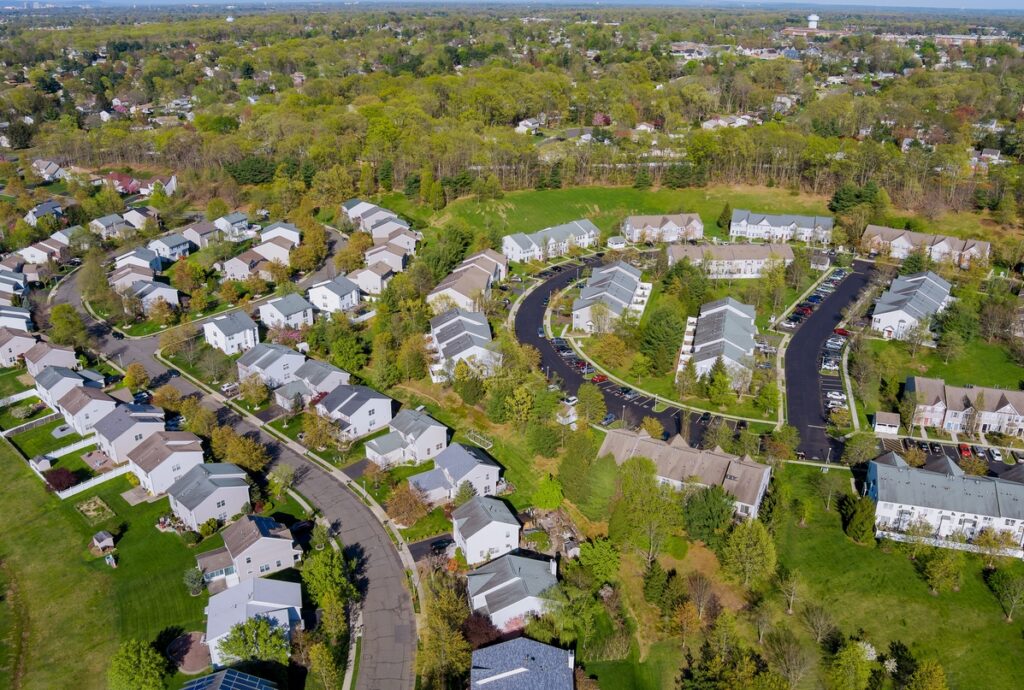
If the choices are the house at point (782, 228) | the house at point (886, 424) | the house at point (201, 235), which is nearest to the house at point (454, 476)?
the house at point (886, 424)

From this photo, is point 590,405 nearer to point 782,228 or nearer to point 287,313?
point 287,313

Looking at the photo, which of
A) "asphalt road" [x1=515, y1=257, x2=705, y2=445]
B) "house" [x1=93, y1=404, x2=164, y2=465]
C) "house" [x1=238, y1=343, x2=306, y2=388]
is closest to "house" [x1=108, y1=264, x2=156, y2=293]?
"house" [x1=238, y1=343, x2=306, y2=388]

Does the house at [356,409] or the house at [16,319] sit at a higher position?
the house at [16,319]

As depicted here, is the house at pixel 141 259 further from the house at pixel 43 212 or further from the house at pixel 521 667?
the house at pixel 521 667

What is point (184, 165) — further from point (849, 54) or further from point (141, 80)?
point (849, 54)

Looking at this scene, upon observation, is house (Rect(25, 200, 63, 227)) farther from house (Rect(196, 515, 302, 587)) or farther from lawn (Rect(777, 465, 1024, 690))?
lawn (Rect(777, 465, 1024, 690))

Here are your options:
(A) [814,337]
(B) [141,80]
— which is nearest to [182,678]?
(A) [814,337]
